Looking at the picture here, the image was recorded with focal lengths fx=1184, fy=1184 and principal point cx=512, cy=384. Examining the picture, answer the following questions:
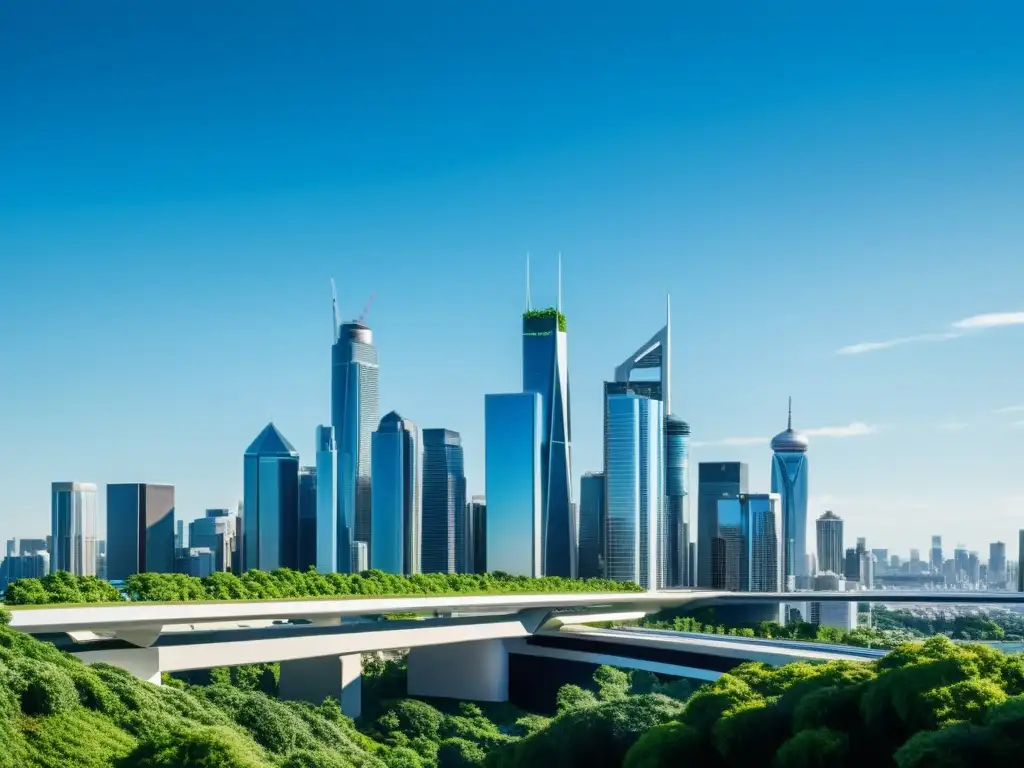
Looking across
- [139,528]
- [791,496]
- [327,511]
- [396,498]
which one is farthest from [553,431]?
[791,496]

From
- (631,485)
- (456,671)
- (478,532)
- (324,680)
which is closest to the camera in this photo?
(324,680)

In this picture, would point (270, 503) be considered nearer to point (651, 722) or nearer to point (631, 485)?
point (631, 485)

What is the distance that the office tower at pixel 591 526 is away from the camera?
13988 centimetres

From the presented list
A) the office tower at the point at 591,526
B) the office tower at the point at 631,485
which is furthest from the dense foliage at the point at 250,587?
the office tower at the point at 591,526

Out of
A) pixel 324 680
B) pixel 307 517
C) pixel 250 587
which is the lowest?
pixel 324 680

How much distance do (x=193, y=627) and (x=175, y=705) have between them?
689 inches

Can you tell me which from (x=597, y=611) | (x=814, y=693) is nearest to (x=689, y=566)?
(x=597, y=611)

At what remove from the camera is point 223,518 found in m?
164

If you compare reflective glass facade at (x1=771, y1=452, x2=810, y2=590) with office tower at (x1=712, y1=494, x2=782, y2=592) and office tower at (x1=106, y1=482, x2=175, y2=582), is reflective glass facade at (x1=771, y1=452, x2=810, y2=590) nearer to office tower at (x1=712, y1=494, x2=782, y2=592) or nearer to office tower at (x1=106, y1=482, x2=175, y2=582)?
office tower at (x1=712, y1=494, x2=782, y2=592)

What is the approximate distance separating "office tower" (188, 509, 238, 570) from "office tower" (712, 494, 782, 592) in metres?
63.7

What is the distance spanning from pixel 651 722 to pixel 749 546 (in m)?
122

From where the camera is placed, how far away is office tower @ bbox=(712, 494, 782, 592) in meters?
148

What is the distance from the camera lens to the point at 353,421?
163 m

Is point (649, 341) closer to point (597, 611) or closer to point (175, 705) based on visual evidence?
point (597, 611)
